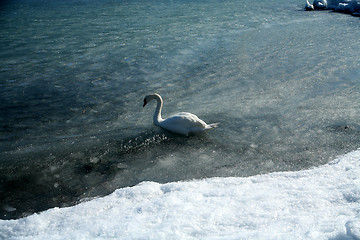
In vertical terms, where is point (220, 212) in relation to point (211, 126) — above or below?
above

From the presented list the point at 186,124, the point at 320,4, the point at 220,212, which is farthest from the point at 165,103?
the point at 320,4

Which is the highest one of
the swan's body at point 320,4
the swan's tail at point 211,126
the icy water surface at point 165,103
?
the swan's body at point 320,4

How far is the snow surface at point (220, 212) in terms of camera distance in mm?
3777

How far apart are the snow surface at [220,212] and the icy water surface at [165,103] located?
492 millimetres

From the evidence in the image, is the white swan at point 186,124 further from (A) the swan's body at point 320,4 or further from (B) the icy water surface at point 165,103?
(A) the swan's body at point 320,4

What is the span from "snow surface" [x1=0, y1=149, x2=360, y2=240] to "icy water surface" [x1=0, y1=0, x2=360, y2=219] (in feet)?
1.61

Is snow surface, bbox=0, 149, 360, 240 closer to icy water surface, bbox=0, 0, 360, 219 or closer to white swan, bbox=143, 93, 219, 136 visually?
icy water surface, bbox=0, 0, 360, 219

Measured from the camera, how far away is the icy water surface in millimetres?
5785

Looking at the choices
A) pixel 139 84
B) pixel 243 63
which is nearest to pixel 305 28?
pixel 243 63

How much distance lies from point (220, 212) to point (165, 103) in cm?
475

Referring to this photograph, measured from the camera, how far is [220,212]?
425 centimetres

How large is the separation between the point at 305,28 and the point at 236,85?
33.5 feet

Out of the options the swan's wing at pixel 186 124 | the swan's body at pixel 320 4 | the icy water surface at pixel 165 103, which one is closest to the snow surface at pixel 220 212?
the icy water surface at pixel 165 103

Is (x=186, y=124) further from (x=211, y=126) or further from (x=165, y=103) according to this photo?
(x=165, y=103)
